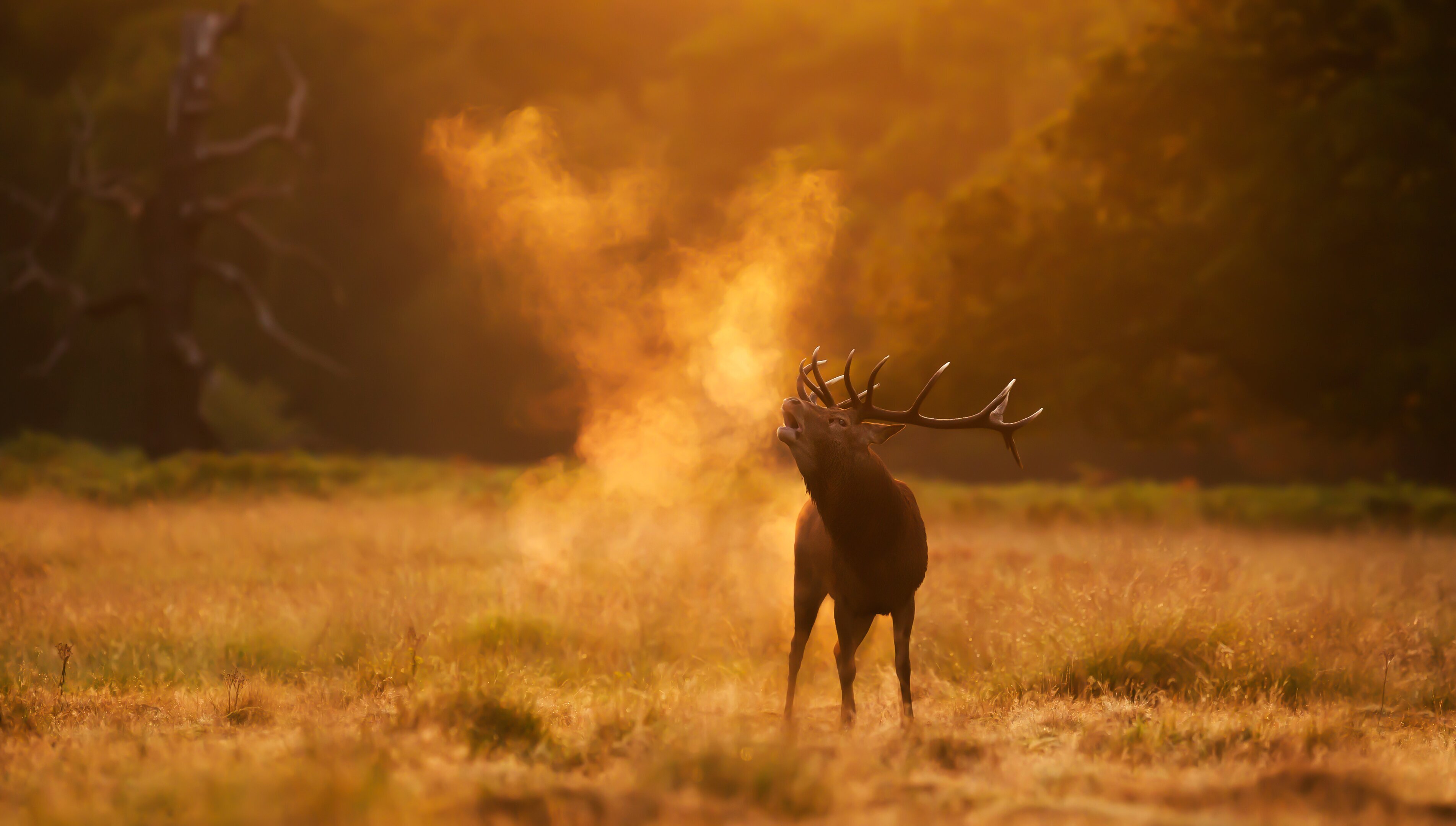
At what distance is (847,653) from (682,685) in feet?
5.57

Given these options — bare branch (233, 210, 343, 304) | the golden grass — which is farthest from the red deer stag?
bare branch (233, 210, 343, 304)

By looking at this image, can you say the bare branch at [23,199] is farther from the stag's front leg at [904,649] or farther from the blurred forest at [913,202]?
the stag's front leg at [904,649]

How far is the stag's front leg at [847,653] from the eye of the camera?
21.1 ft

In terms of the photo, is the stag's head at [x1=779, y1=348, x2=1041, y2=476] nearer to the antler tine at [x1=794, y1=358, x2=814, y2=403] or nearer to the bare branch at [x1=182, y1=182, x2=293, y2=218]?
the antler tine at [x1=794, y1=358, x2=814, y2=403]

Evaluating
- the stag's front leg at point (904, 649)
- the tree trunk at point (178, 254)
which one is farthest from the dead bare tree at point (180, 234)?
the stag's front leg at point (904, 649)

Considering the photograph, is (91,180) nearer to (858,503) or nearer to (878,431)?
(878,431)

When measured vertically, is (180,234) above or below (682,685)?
above

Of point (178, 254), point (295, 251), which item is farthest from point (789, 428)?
point (178, 254)

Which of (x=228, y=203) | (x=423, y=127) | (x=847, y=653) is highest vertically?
(x=423, y=127)

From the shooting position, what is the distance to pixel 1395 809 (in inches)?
181

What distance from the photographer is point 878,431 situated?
6375 mm

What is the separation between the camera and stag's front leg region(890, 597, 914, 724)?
6.29 meters

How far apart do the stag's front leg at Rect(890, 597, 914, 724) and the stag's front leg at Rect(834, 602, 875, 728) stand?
0.23 m

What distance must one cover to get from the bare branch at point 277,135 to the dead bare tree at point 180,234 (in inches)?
0.8
